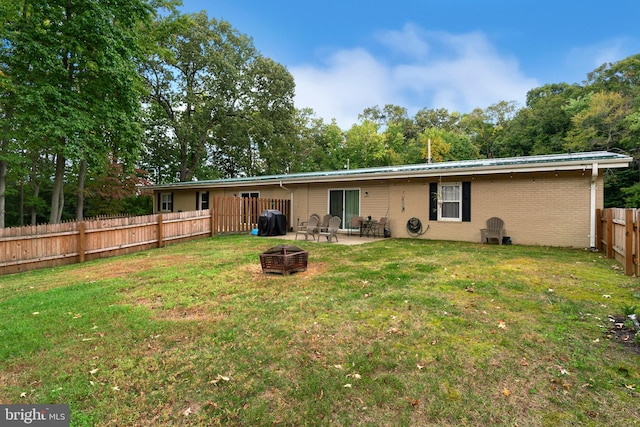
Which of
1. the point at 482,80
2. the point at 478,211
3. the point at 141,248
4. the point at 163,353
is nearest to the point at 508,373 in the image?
the point at 163,353

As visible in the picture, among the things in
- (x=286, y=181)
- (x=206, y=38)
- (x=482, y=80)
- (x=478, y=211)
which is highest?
(x=206, y=38)

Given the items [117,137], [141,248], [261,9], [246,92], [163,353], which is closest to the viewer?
[163,353]

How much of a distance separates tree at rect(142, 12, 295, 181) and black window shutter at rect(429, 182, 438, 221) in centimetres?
1735

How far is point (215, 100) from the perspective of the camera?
24266 millimetres

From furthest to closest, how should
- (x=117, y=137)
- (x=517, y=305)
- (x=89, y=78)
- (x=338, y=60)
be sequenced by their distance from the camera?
(x=338, y=60)
(x=117, y=137)
(x=89, y=78)
(x=517, y=305)

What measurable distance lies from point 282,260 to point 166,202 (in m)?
16.8

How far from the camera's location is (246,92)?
25922 millimetres

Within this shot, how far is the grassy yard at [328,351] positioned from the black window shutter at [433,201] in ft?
18.3

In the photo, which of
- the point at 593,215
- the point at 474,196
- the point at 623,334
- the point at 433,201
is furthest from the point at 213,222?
the point at 593,215

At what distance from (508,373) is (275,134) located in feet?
86.0

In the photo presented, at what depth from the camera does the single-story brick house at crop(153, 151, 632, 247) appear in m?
8.84

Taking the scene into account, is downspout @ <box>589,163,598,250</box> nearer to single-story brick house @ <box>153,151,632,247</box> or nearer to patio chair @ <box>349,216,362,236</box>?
single-story brick house @ <box>153,151,632,247</box>

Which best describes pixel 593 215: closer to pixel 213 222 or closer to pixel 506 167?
pixel 506 167

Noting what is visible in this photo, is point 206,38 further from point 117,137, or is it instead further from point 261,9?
point 117,137
